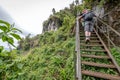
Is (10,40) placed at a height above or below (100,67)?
above

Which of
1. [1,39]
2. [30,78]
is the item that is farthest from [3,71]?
[30,78]

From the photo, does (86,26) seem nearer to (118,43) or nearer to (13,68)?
(118,43)

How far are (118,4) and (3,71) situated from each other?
7.56 meters

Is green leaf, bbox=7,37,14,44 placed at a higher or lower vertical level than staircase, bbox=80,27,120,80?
higher

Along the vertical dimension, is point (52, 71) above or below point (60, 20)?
below

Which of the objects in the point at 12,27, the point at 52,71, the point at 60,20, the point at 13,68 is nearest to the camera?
the point at 12,27

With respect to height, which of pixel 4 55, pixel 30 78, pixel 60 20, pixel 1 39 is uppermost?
pixel 60 20

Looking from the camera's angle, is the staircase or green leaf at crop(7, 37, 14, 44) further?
the staircase

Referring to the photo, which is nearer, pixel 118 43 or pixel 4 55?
pixel 4 55

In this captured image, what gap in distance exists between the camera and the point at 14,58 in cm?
118

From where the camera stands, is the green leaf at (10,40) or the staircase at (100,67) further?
the staircase at (100,67)

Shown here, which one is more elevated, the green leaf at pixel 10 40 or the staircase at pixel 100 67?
the green leaf at pixel 10 40

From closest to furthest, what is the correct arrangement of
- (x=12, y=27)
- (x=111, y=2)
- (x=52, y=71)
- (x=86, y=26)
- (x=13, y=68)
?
1. (x=12, y=27)
2. (x=13, y=68)
3. (x=86, y=26)
4. (x=52, y=71)
5. (x=111, y=2)

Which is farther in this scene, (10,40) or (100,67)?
(100,67)
